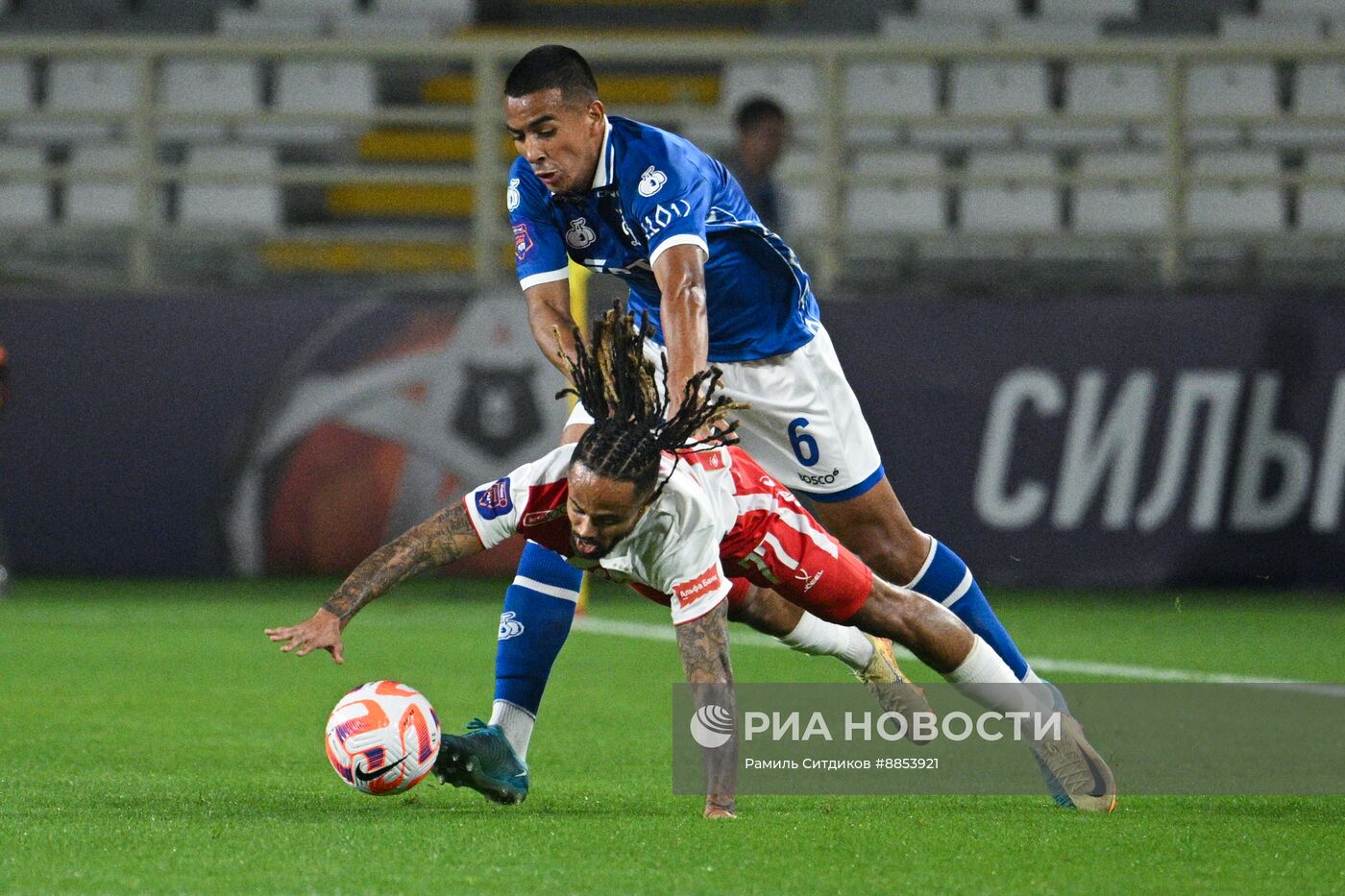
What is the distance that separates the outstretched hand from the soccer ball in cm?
29

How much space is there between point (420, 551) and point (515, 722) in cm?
69

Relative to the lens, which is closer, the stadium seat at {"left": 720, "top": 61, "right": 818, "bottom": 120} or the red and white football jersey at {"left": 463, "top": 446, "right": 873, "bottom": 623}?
the red and white football jersey at {"left": 463, "top": 446, "right": 873, "bottom": 623}

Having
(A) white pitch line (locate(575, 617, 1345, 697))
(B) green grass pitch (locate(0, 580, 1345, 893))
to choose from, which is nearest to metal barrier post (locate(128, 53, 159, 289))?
(B) green grass pitch (locate(0, 580, 1345, 893))

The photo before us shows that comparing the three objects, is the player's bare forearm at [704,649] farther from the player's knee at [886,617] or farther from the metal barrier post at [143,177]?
the metal barrier post at [143,177]

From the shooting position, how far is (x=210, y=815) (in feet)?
14.7

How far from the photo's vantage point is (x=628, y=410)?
450cm

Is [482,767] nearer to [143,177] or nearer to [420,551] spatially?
[420,551]

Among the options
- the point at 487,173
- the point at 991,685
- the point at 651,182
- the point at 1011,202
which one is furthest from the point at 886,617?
the point at 1011,202

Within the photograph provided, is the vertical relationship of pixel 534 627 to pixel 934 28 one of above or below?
below

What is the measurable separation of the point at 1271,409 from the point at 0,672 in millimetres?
6920

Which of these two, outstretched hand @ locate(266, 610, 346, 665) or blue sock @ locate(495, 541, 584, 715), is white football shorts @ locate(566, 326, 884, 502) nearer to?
blue sock @ locate(495, 541, 584, 715)

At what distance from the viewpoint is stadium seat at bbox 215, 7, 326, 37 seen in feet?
49.1

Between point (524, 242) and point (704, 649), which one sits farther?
point (524, 242)

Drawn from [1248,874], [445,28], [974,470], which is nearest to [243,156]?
[445,28]
